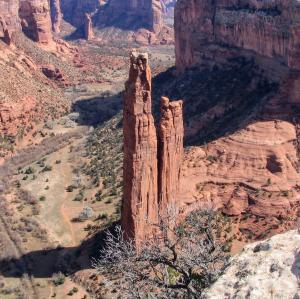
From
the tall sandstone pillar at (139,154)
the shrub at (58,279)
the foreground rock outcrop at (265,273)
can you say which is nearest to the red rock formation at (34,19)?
the shrub at (58,279)

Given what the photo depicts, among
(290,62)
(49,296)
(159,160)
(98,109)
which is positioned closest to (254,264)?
(159,160)

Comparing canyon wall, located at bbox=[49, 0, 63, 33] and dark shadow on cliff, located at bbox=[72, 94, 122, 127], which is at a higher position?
canyon wall, located at bbox=[49, 0, 63, 33]

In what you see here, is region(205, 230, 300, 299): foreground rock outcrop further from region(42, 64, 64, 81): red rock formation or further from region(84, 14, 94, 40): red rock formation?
region(84, 14, 94, 40): red rock formation

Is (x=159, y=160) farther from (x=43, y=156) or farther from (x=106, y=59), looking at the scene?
(x=106, y=59)

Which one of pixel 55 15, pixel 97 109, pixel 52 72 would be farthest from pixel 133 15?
pixel 97 109

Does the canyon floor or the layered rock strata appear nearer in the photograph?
the canyon floor

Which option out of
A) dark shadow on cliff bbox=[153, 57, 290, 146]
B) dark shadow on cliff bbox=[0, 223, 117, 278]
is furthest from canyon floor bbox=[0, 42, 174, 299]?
dark shadow on cliff bbox=[153, 57, 290, 146]
